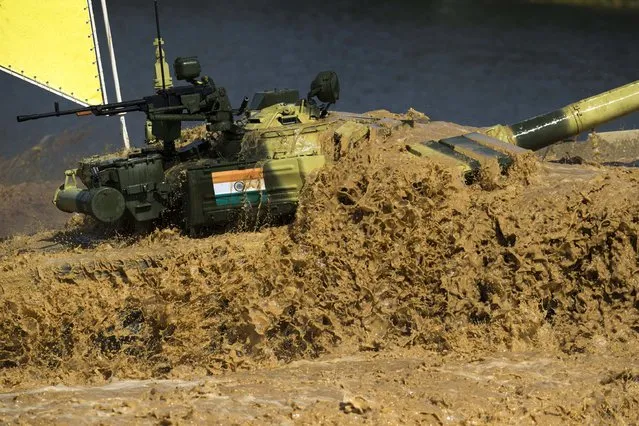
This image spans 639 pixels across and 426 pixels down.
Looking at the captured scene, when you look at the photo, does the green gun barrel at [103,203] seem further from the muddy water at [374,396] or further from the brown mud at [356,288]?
the muddy water at [374,396]

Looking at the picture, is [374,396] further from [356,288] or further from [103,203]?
[103,203]

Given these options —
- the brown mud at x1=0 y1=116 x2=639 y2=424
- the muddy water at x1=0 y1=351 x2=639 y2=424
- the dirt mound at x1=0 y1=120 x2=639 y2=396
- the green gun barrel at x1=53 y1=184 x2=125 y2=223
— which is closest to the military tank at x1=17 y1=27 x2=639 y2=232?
the green gun barrel at x1=53 y1=184 x2=125 y2=223

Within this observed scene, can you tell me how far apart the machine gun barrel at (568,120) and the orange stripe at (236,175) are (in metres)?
3.36

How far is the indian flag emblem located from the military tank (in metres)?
0.01

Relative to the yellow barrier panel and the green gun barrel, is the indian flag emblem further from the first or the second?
the yellow barrier panel

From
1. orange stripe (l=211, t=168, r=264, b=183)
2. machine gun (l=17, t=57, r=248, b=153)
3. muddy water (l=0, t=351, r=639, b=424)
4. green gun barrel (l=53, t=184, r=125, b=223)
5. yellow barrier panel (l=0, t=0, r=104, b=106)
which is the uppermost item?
yellow barrier panel (l=0, t=0, r=104, b=106)

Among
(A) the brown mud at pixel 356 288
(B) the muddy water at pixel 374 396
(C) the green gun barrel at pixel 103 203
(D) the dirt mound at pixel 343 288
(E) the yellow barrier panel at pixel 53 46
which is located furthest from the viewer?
(E) the yellow barrier panel at pixel 53 46

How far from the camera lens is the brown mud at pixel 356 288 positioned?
12398mm

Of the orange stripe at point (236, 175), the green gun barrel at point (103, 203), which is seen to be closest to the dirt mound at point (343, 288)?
the green gun barrel at point (103, 203)

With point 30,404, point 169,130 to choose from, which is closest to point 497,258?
point 169,130

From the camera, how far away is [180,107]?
13.9m

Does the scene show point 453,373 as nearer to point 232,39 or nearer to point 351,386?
point 351,386

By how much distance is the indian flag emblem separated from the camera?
13.3 m

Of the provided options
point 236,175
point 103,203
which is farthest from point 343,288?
point 103,203
